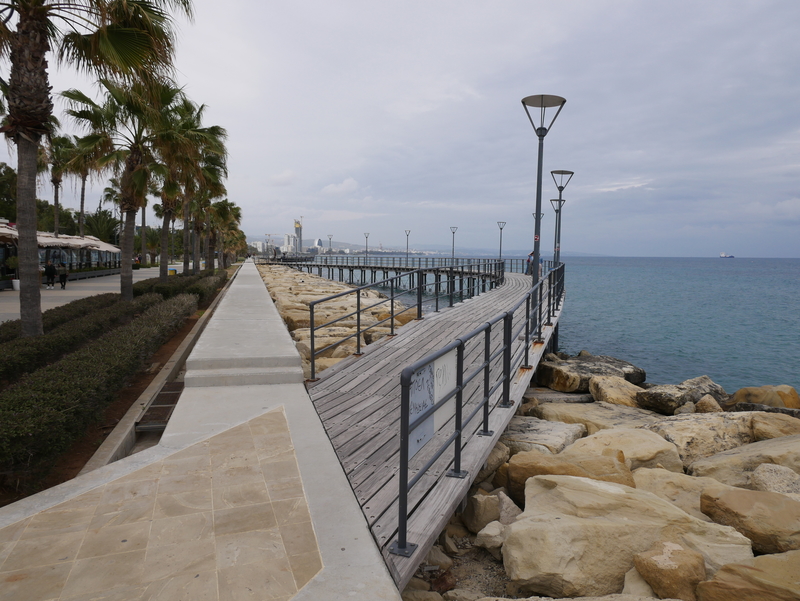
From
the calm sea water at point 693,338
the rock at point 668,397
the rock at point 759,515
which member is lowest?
the calm sea water at point 693,338

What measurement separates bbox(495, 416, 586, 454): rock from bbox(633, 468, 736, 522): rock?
852 millimetres

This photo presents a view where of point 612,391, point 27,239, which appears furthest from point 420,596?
point 27,239

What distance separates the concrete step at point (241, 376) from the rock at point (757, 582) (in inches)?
170

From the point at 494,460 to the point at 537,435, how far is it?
1.06 meters

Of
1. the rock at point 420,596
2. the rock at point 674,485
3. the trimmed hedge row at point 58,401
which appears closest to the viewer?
the rock at point 420,596

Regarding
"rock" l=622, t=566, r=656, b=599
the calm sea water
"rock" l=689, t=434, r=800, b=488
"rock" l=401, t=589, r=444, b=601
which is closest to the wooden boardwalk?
"rock" l=401, t=589, r=444, b=601

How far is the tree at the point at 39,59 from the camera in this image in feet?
24.3

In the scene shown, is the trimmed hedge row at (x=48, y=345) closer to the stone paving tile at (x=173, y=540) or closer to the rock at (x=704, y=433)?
the stone paving tile at (x=173, y=540)

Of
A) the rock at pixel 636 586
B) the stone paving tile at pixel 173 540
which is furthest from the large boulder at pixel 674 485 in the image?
the stone paving tile at pixel 173 540

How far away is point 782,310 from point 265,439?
1899 inches

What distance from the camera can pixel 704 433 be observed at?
607cm

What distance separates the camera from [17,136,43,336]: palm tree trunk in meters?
7.74

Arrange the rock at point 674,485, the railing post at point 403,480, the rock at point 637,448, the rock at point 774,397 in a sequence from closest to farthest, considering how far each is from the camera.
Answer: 1. the railing post at point 403,480
2. the rock at point 674,485
3. the rock at point 637,448
4. the rock at point 774,397

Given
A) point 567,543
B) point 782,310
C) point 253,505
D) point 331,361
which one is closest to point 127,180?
point 331,361
